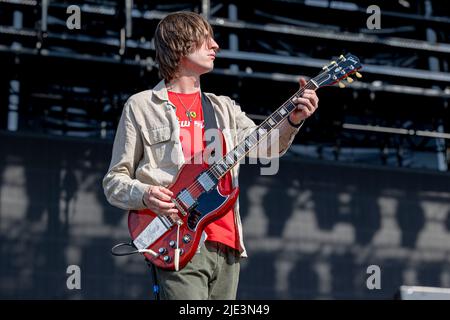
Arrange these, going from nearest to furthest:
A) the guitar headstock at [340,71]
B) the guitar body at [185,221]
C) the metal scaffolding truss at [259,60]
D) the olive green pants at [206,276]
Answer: the olive green pants at [206,276] < the guitar body at [185,221] < the guitar headstock at [340,71] < the metal scaffolding truss at [259,60]

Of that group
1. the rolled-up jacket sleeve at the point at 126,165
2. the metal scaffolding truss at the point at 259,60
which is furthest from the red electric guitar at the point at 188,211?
the metal scaffolding truss at the point at 259,60

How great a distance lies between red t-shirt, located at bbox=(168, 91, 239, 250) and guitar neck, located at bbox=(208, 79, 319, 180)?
51 millimetres

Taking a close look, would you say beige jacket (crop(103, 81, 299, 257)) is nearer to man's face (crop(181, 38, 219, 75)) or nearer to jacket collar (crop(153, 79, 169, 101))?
jacket collar (crop(153, 79, 169, 101))

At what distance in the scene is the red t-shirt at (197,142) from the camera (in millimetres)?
4195

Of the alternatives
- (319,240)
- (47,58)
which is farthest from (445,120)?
(47,58)

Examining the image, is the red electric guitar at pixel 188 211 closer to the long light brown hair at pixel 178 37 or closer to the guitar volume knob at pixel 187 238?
the guitar volume knob at pixel 187 238

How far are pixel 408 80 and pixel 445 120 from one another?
80cm

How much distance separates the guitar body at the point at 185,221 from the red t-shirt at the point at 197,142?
35 mm

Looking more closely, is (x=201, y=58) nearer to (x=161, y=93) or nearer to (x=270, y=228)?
(x=161, y=93)

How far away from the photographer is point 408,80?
374 inches

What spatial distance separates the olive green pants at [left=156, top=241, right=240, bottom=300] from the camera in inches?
160

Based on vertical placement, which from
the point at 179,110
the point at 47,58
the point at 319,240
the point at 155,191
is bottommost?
the point at 319,240

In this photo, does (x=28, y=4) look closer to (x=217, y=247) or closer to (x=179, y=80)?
(x=179, y=80)
